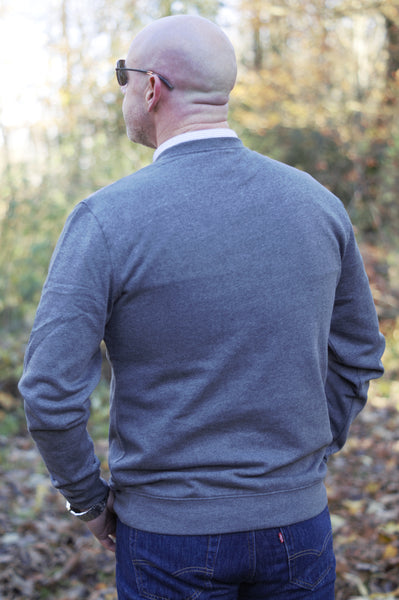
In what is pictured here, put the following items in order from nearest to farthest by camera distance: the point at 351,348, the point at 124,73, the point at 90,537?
the point at 124,73 → the point at 351,348 → the point at 90,537

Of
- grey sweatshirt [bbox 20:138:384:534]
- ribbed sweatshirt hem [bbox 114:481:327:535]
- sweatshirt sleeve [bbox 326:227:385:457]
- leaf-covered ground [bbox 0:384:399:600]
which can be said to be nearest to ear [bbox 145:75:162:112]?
grey sweatshirt [bbox 20:138:384:534]

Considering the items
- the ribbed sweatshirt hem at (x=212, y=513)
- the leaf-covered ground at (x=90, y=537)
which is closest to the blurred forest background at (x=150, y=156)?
the leaf-covered ground at (x=90, y=537)

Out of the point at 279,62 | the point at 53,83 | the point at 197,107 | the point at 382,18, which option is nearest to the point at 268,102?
the point at 279,62

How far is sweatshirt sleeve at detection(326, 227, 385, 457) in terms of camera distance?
176cm

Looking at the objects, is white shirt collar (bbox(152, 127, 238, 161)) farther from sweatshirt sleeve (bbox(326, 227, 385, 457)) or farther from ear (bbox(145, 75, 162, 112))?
sweatshirt sleeve (bbox(326, 227, 385, 457))

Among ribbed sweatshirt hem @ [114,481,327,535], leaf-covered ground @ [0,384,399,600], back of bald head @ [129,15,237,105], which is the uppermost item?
back of bald head @ [129,15,237,105]

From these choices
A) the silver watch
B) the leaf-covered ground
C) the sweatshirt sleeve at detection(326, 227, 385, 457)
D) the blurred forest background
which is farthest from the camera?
the blurred forest background

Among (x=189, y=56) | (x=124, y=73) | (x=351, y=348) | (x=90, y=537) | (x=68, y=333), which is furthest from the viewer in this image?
(x=90, y=537)

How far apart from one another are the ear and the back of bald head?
0.03 m

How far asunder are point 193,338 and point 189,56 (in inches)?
25.7

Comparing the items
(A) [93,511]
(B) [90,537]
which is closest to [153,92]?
(A) [93,511]

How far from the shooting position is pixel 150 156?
640 cm

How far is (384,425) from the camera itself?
5.75m

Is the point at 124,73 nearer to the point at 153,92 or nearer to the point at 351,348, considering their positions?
the point at 153,92
